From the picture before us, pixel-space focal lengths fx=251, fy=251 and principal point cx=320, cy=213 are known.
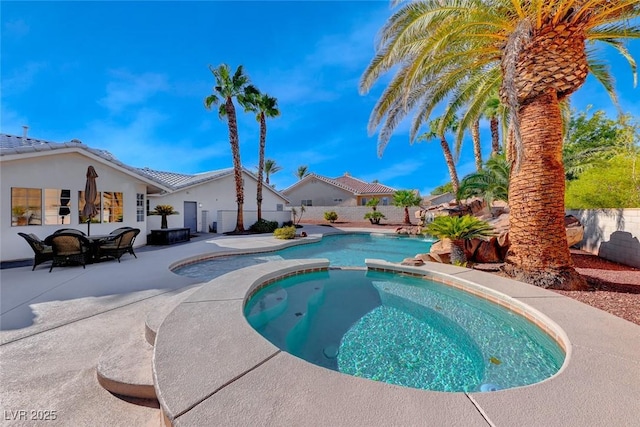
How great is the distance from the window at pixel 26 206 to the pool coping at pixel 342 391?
932 cm

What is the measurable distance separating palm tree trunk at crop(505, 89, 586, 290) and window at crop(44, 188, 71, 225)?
14.4 meters

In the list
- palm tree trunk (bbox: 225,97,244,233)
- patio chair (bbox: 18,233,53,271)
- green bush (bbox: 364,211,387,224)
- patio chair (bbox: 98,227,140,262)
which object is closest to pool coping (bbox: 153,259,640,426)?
patio chair (bbox: 98,227,140,262)

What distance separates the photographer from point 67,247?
6.98 meters

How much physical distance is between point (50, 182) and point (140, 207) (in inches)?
132

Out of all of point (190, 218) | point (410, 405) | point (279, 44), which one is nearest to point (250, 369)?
point (410, 405)

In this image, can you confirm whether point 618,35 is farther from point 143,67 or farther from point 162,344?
point 143,67

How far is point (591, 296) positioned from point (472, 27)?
6262 mm

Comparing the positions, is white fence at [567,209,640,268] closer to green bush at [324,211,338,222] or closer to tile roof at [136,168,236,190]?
green bush at [324,211,338,222]

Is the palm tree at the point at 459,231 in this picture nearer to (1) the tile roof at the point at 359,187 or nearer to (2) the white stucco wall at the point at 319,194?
(1) the tile roof at the point at 359,187

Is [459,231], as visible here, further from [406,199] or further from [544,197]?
[406,199]

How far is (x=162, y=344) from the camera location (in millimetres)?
2807

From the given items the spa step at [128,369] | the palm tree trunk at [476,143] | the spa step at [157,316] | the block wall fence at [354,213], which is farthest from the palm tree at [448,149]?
the spa step at [128,369]

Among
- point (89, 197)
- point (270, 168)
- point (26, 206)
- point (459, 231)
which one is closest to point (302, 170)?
point (270, 168)

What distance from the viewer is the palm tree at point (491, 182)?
12070 millimetres
